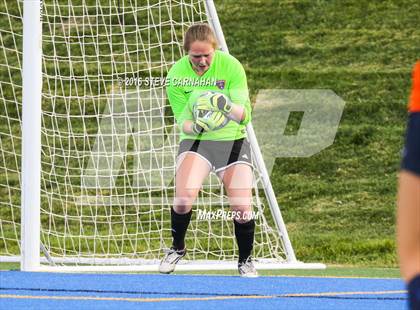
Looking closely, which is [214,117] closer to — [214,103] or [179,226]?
[214,103]

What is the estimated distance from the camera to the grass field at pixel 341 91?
1418 centimetres

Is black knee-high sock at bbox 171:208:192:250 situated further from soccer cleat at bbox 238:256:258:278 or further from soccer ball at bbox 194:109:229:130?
soccer ball at bbox 194:109:229:130

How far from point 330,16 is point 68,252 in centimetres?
1080

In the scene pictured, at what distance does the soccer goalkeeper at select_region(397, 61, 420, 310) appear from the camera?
6.99ft

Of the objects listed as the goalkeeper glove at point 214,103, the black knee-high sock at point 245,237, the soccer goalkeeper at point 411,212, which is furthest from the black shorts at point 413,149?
the black knee-high sock at point 245,237

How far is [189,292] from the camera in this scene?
6496mm

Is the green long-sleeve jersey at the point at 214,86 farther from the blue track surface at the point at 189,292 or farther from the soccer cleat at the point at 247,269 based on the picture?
the blue track surface at the point at 189,292

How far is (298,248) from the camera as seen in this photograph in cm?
1288

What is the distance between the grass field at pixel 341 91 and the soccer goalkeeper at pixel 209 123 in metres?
4.30

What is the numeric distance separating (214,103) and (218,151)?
342mm

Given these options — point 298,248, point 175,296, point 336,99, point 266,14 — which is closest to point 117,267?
point 175,296

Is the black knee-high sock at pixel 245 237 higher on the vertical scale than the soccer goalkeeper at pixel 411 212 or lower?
lower

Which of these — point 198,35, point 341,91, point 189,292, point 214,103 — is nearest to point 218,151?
point 214,103

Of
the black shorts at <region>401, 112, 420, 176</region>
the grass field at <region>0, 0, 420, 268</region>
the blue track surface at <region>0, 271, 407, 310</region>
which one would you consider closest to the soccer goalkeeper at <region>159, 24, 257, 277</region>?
the blue track surface at <region>0, 271, 407, 310</region>
